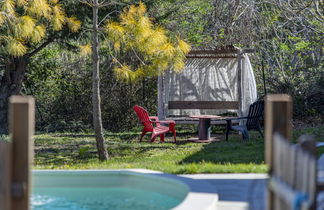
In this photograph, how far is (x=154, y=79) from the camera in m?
14.5

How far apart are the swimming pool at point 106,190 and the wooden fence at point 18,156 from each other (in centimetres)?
265

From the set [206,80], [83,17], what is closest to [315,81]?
[206,80]

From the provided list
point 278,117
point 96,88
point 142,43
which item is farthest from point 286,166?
point 96,88

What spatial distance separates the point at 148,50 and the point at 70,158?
2334mm

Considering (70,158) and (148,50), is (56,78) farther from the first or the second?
(148,50)

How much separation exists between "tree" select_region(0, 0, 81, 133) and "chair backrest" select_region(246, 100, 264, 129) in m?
3.54

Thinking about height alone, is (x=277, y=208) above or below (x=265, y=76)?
below

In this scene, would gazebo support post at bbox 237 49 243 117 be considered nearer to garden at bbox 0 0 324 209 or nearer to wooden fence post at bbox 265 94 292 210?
garden at bbox 0 0 324 209

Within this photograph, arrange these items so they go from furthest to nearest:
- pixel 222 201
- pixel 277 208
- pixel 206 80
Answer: pixel 206 80 < pixel 222 201 < pixel 277 208

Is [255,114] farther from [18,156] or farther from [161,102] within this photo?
[18,156]

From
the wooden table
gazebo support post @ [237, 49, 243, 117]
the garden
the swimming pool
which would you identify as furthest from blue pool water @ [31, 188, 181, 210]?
gazebo support post @ [237, 49, 243, 117]

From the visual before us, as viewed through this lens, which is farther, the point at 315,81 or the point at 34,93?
the point at 34,93

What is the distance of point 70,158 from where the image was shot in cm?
984

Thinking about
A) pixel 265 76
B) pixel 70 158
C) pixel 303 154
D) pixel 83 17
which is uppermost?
pixel 83 17
